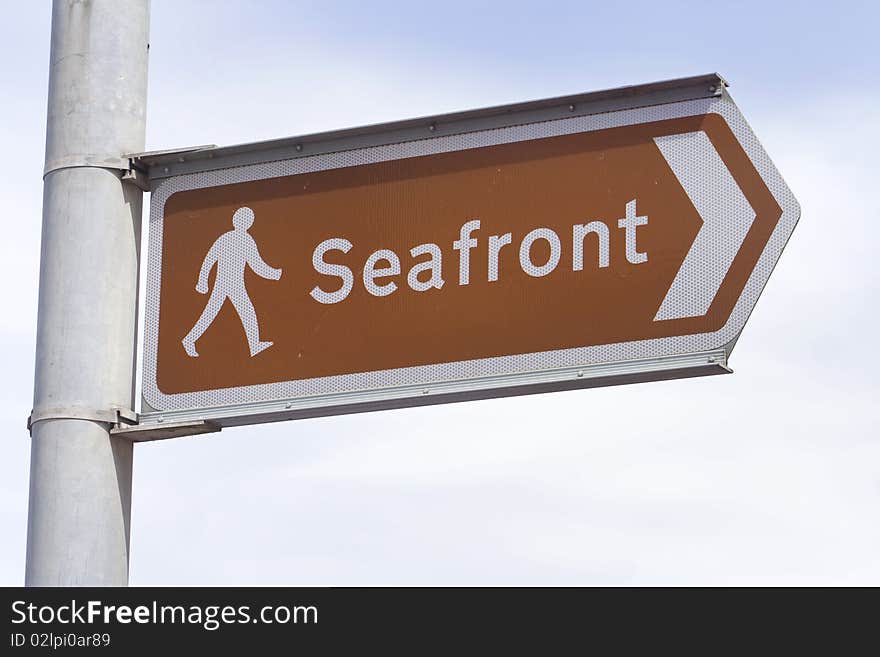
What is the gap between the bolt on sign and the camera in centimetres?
567

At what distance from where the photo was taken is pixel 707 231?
18.6ft

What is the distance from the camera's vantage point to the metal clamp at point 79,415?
19.6 feet

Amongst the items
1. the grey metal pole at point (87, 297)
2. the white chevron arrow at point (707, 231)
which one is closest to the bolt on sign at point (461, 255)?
the white chevron arrow at point (707, 231)

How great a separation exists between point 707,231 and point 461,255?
2.36 ft

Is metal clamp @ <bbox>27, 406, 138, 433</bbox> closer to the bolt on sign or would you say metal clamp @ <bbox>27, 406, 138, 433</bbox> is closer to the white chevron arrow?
the bolt on sign

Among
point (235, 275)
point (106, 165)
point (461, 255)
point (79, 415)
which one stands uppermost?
point (106, 165)

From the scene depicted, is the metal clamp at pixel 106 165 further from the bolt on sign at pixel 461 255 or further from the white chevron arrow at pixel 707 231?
the white chevron arrow at pixel 707 231

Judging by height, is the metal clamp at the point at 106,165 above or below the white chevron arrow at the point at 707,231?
above

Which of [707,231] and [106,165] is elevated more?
[106,165]

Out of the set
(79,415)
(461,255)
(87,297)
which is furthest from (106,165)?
(461,255)

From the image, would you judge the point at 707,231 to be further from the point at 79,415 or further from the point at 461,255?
the point at 79,415

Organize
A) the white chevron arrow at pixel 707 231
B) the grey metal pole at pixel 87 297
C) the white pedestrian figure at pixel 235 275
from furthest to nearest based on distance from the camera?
the white pedestrian figure at pixel 235 275 → the grey metal pole at pixel 87 297 → the white chevron arrow at pixel 707 231

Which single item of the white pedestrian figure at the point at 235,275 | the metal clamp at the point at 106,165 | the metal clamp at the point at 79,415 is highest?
the metal clamp at the point at 106,165
